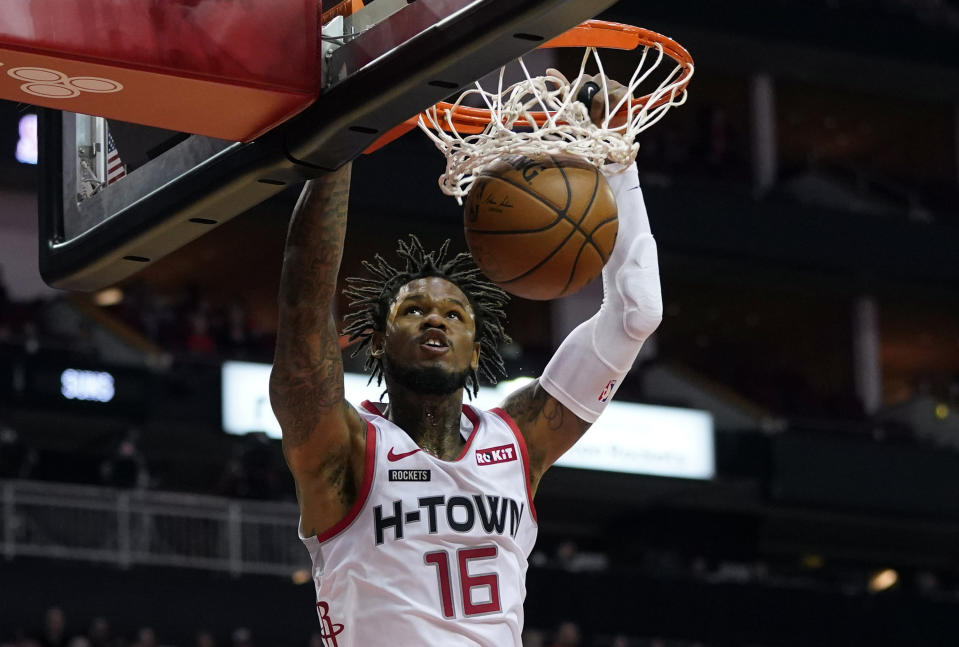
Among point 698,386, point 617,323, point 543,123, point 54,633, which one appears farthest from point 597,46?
point 698,386

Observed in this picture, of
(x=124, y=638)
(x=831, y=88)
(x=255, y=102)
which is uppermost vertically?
(x=831, y=88)

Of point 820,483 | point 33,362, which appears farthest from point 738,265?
point 33,362

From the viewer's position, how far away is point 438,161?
2061cm

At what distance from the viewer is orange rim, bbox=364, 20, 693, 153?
5027 millimetres

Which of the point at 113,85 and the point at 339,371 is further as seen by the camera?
the point at 339,371

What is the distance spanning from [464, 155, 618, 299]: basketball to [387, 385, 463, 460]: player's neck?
2.08 feet

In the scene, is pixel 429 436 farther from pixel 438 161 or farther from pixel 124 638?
pixel 438 161

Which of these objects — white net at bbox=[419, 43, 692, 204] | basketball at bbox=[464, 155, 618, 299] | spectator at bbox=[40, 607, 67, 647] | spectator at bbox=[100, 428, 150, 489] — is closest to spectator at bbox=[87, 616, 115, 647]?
spectator at bbox=[40, 607, 67, 647]

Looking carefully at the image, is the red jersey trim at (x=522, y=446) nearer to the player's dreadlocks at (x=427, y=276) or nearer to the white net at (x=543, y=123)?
the player's dreadlocks at (x=427, y=276)

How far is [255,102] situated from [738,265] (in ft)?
63.1

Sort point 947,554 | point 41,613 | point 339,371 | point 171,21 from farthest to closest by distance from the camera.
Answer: point 947,554, point 41,613, point 339,371, point 171,21

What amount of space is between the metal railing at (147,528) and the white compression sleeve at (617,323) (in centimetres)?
1086

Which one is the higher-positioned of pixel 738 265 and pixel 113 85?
pixel 738 265

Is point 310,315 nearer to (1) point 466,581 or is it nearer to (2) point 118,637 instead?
(1) point 466,581
